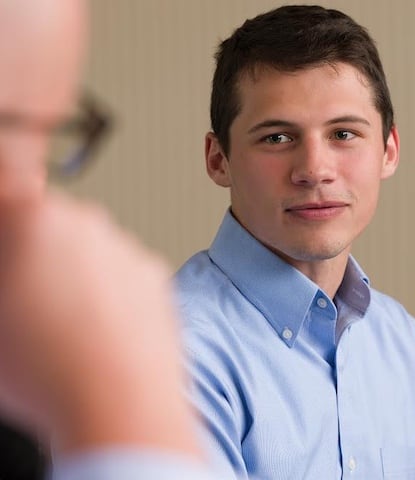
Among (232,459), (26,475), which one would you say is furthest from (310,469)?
(26,475)

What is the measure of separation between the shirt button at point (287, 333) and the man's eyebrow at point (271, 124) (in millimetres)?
313

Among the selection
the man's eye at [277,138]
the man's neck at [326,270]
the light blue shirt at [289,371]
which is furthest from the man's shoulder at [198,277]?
the man's eye at [277,138]

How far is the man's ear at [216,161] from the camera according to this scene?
188 cm

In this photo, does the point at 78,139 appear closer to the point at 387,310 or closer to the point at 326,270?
the point at 326,270

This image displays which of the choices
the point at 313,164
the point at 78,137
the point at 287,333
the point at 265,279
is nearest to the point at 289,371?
the point at 287,333

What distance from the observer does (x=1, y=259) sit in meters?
0.37

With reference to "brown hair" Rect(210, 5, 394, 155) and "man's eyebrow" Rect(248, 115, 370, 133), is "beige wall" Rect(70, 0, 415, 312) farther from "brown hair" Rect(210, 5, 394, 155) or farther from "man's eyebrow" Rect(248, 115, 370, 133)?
"man's eyebrow" Rect(248, 115, 370, 133)

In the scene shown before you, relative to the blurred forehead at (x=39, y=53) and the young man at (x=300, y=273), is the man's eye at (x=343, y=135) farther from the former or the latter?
the blurred forehead at (x=39, y=53)

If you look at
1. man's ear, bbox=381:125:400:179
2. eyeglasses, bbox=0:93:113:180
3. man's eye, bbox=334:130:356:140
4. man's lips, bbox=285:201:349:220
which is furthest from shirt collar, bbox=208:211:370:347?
eyeglasses, bbox=0:93:113:180

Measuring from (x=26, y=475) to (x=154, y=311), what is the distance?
12.6 inches

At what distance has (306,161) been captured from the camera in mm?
1649

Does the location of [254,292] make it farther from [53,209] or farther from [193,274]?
[53,209]

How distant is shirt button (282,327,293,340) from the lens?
167 centimetres

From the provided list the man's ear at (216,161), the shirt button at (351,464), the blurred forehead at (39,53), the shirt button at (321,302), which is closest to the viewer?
the blurred forehead at (39,53)
